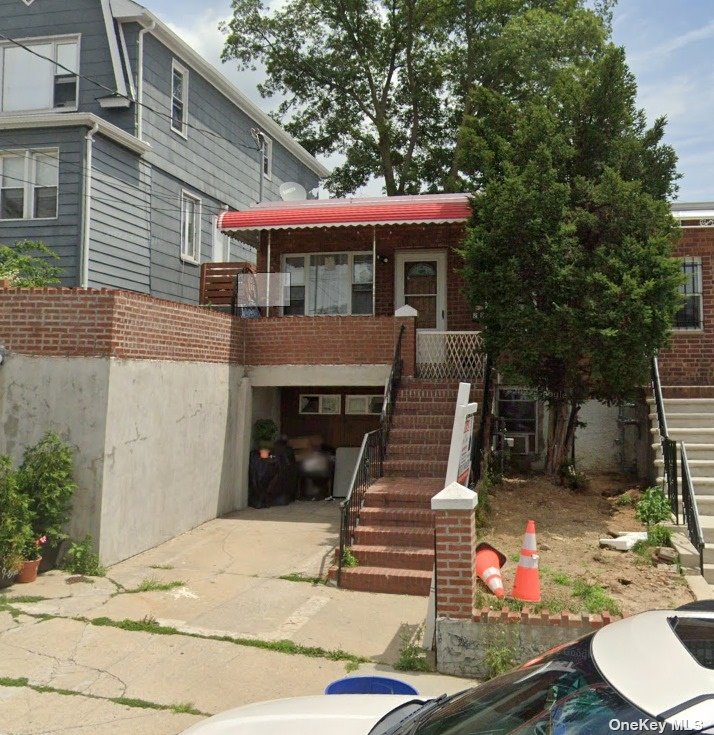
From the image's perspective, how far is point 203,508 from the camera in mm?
10969

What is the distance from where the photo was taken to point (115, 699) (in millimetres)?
5227

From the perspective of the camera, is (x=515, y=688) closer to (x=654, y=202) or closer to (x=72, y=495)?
(x=72, y=495)

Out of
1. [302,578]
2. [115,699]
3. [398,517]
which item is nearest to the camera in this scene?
[115,699]

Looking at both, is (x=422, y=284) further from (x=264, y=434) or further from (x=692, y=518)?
(x=692, y=518)

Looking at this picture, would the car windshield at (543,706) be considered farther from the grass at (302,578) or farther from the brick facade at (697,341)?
the brick facade at (697,341)

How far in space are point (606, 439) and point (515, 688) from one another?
1097 centimetres

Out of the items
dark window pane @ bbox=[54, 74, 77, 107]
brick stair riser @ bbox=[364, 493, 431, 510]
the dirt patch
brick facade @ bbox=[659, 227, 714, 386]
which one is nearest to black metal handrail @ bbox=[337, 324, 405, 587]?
brick stair riser @ bbox=[364, 493, 431, 510]

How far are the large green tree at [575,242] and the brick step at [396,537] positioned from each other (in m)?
2.94

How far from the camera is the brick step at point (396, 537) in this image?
333 inches

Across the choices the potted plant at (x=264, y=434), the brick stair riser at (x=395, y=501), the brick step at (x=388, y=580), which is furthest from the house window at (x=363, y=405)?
the brick step at (x=388, y=580)

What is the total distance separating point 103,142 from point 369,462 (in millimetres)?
9047

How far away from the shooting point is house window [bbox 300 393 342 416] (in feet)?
48.5

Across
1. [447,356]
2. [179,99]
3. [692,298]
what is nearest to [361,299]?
[447,356]

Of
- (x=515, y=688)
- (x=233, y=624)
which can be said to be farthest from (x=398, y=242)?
(x=515, y=688)
